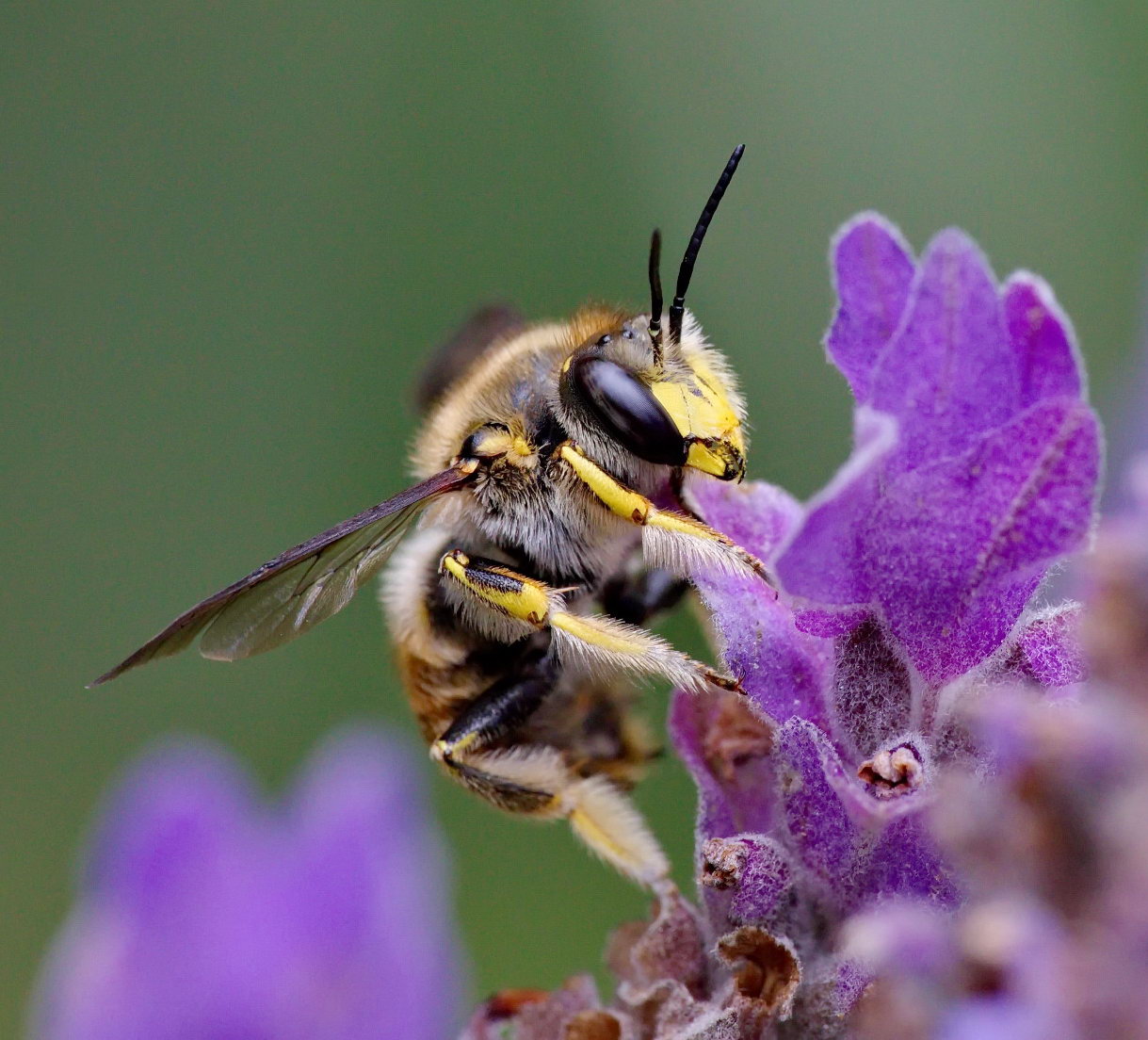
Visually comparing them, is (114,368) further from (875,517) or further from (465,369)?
(875,517)

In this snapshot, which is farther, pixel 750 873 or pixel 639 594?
pixel 639 594

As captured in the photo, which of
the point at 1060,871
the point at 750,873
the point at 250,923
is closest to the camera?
the point at 1060,871

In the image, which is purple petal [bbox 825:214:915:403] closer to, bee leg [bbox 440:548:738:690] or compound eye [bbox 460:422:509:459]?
bee leg [bbox 440:548:738:690]

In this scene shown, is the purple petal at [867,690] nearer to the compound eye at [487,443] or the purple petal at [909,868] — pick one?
the purple petal at [909,868]

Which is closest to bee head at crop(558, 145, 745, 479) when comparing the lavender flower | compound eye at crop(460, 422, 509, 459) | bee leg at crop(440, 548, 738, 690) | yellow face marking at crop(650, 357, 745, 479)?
yellow face marking at crop(650, 357, 745, 479)

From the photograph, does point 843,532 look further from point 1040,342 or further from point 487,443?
point 487,443

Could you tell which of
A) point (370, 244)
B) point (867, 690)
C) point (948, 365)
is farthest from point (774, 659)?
point (370, 244)

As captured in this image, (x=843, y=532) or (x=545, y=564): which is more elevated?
(x=843, y=532)

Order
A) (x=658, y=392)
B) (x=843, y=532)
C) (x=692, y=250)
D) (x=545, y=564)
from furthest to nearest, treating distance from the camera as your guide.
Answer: (x=545, y=564) → (x=658, y=392) → (x=692, y=250) → (x=843, y=532)
